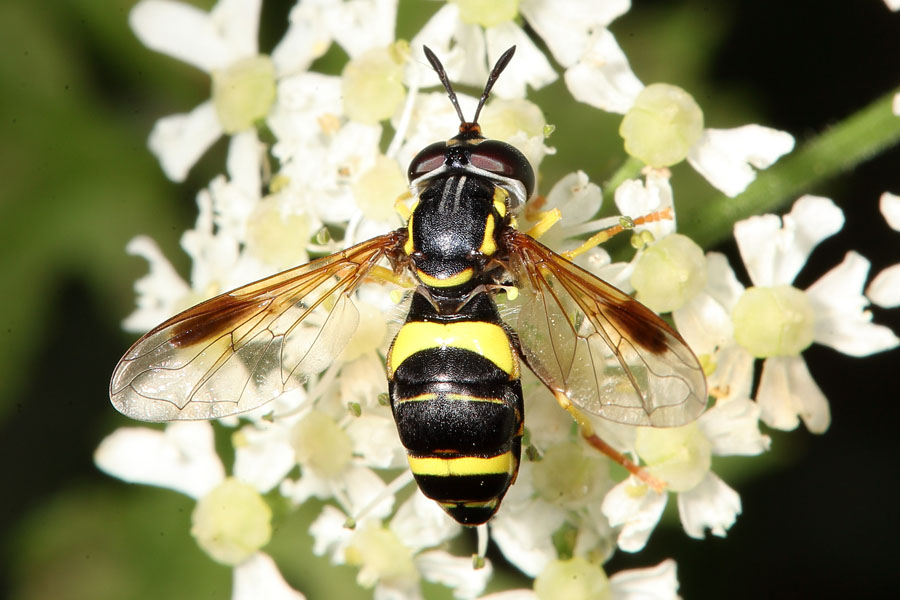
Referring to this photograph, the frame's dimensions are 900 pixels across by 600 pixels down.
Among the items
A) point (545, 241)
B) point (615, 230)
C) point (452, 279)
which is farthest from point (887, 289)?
point (452, 279)

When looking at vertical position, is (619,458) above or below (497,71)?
below

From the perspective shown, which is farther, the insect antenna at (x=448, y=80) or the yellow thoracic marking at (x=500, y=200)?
the insect antenna at (x=448, y=80)

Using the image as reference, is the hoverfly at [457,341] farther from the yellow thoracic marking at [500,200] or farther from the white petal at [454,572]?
the white petal at [454,572]

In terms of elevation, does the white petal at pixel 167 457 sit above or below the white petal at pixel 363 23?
below

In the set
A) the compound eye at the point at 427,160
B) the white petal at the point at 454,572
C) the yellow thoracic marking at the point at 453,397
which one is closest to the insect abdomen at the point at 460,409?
the yellow thoracic marking at the point at 453,397

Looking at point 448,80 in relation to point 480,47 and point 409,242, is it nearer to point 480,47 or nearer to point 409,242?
point 480,47

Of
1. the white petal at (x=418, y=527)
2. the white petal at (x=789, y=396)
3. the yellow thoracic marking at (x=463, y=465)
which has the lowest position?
the yellow thoracic marking at (x=463, y=465)

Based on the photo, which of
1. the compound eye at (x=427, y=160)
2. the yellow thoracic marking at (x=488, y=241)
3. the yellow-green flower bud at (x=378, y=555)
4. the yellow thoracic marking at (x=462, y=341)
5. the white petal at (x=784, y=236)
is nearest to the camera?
the yellow thoracic marking at (x=462, y=341)
